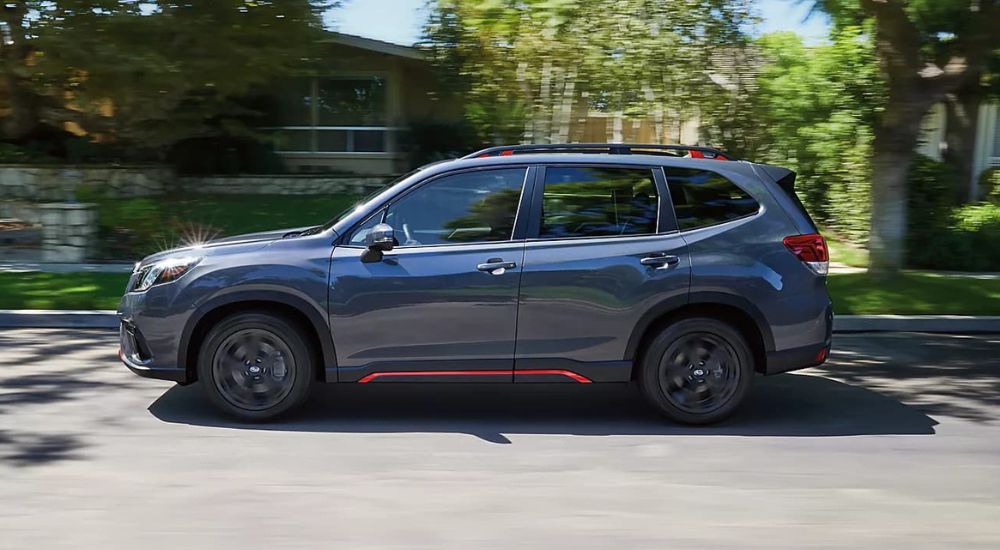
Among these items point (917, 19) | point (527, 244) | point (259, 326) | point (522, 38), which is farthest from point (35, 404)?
point (522, 38)

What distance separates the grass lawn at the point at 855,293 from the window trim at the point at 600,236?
4757mm

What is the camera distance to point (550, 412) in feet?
21.4

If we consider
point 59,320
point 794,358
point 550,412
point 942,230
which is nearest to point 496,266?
point 550,412

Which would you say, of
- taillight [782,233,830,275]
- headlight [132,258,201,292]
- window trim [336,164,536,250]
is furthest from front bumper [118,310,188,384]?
taillight [782,233,830,275]

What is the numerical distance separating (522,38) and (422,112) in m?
7.82

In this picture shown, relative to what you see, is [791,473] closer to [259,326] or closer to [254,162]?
[259,326]

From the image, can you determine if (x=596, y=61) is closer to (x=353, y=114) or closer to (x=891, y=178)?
(x=891, y=178)

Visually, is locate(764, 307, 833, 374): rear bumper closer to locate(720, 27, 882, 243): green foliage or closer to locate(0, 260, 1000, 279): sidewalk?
locate(0, 260, 1000, 279): sidewalk

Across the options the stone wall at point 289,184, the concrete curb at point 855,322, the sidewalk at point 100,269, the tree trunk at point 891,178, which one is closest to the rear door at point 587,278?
the concrete curb at point 855,322

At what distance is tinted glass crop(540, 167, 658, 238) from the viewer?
6.08 metres

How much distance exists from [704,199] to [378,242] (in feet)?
7.15

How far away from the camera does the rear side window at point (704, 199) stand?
6141 millimetres

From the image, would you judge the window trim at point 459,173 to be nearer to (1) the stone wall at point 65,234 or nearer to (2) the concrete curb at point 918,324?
(2) the concrete curb at point 918,324

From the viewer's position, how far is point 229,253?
599 cm
